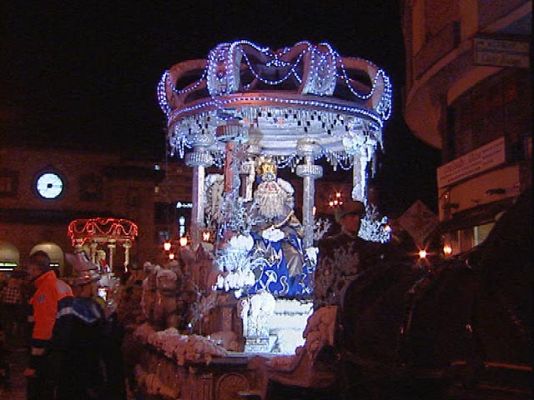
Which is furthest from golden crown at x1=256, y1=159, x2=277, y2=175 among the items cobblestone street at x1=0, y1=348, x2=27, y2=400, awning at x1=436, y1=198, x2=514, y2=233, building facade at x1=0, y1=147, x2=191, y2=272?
building facade at x1=0, y1=147, x2=191, y2=272

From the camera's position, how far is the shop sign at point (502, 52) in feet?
16.2

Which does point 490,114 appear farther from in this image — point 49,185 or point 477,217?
point 49,185

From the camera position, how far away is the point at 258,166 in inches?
578

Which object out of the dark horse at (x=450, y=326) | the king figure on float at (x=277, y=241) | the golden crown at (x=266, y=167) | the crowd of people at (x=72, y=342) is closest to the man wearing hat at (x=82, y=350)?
the crowd of people at (x=72, y=342)

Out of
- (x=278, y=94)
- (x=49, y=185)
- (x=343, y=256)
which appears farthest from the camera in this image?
(x=49, y=185)

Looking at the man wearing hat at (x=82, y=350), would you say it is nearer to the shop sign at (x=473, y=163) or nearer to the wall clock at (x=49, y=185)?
the shop sign at (x=473, y=163)

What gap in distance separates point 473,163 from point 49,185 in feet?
114

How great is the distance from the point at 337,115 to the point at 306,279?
2.75 meters

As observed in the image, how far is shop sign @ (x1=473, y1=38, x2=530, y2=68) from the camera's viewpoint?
495 centimetres

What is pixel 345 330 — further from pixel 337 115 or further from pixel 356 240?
pixel 337 115

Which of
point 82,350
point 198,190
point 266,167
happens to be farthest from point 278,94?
point 82,350

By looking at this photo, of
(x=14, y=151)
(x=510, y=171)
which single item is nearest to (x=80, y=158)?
(x=14, y=151)

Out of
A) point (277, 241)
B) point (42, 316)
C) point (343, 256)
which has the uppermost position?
point (277, 241)

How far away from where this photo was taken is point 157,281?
1243 cm
